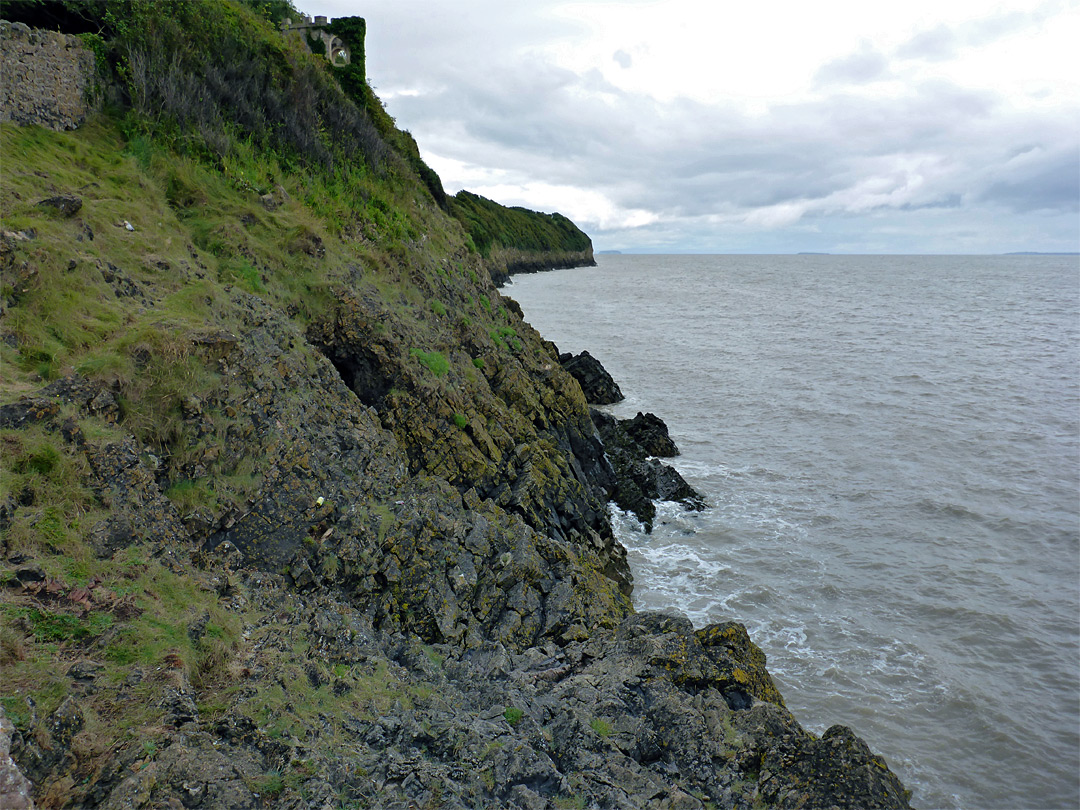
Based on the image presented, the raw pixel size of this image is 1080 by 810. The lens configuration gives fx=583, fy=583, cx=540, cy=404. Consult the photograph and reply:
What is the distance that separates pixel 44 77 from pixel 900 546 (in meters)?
22.0

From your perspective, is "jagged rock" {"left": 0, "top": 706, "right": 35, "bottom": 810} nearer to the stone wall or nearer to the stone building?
the stone wall

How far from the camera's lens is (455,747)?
18.8 feet

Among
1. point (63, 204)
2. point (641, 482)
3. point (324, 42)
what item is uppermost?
point (324, 42)

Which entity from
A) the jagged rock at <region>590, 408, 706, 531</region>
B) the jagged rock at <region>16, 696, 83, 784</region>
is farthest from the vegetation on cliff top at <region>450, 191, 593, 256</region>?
the jagged rock at <region>16, 696, 83, 784</region>

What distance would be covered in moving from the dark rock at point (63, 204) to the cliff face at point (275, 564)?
50mm

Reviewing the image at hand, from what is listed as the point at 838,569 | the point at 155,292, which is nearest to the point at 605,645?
the point at 155,292

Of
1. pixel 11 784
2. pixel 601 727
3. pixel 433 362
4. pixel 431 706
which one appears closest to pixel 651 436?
pixel 433 362

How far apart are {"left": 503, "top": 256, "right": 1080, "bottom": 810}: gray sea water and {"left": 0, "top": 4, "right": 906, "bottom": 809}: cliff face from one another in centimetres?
439

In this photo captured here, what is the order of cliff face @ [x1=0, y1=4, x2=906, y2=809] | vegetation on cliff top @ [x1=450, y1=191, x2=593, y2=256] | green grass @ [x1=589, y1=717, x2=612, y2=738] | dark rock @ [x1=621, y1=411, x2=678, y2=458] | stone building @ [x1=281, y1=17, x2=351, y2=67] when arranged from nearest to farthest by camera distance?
cliff face @ [x1=0, y1=4, x2=906, y2=809] → green grass @ [x1=589, y1=717, x2=612, y2=738] → stone building @ [x1=281, y1=17, x2=351, y2=67] → dark rock @ [x1=621, y1=411, x2=678, y2=458] → vegetation on cliff top @ [x1=450, y1=191, x2=593, y2=256]

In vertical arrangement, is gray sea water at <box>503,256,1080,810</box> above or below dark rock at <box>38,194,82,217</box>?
below

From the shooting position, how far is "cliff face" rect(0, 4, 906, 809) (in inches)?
196

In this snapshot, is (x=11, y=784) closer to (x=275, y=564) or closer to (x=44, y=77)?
(x=275, y=564)

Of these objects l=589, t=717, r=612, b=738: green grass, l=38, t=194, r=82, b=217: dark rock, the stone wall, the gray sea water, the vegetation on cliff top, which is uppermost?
the vegetation on cliff top

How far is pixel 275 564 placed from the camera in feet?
24.5
